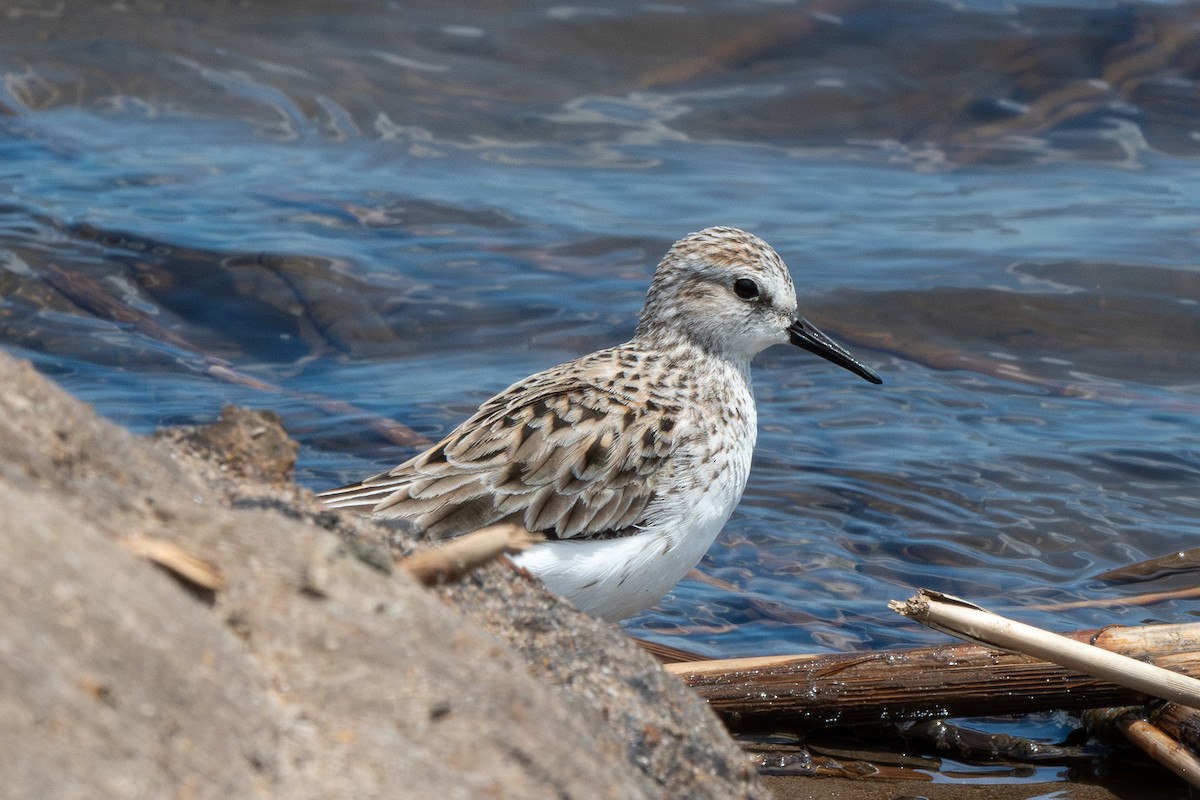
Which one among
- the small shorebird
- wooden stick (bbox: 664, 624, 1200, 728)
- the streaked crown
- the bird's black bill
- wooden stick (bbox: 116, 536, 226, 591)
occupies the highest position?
wooden stick (bbox: 116, 536, 226, 591)

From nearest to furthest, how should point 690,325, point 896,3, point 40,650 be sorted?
point 40,650
point 690,325
point 896,3

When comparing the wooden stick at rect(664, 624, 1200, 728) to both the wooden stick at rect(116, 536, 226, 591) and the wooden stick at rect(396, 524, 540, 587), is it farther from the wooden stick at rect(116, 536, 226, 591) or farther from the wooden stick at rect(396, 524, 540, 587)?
the wooden stick at rect(116, 536, 226, 591)

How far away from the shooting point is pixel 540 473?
534cm

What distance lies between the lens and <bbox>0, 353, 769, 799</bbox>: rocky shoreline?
2.05 meters

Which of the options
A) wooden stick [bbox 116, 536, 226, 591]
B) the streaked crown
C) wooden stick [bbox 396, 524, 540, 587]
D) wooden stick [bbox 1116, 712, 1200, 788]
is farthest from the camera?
the streaked crown

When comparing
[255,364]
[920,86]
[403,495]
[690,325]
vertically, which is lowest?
[255,364]

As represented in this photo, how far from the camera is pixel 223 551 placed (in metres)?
2.47

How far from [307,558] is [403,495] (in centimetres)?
275

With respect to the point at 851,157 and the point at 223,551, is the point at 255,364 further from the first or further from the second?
the point at 223,551

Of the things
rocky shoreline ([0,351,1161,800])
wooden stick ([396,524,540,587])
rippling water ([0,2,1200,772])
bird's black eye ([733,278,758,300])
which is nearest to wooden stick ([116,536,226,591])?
rocky shoreline ([0,351,1161,800])

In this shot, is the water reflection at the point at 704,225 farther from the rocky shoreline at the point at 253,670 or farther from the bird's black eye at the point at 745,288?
the rocky shoreline at the point at 253,670

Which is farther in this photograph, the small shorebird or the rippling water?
the rippling water

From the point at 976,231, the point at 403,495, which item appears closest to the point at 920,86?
the point at 976,231

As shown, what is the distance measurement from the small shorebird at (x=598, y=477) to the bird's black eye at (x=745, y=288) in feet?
1.48
